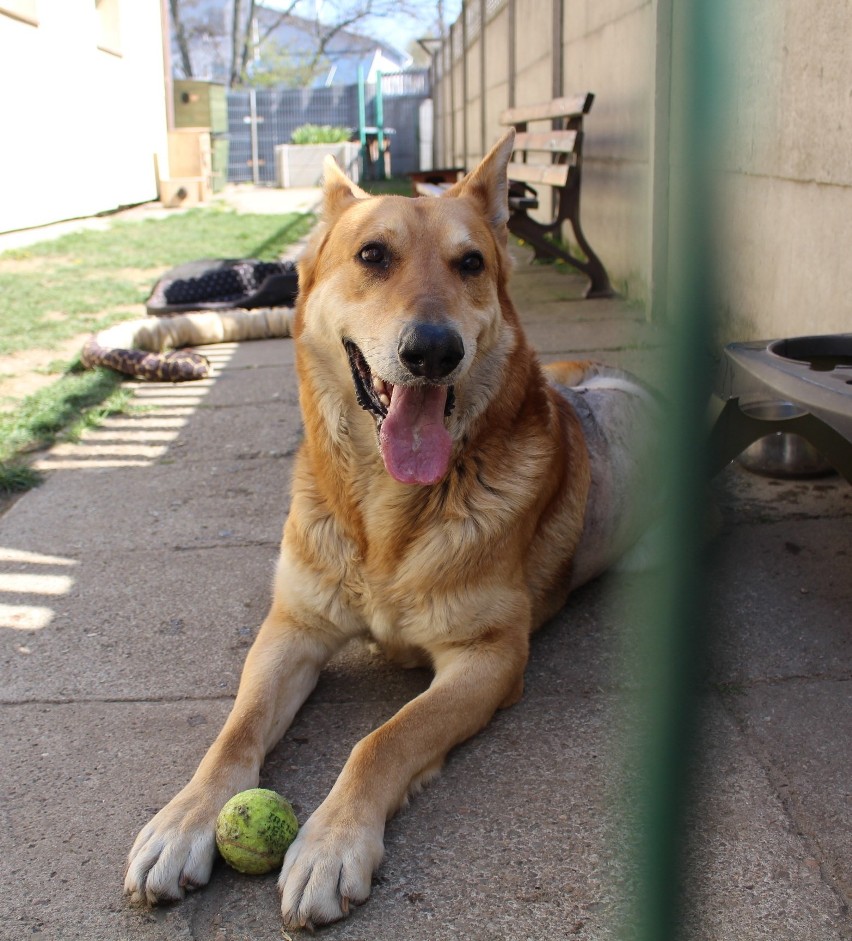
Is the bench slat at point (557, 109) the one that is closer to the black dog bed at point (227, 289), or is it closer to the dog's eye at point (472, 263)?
the black dog bed at point (227, 289)

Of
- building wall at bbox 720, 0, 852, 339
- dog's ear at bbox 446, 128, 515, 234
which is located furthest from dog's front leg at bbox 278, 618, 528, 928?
building wall at bbox 720, 0, 852, 339

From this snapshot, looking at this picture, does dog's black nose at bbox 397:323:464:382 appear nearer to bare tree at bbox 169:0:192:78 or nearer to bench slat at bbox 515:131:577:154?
bench slat at bbox 515:131:577:154

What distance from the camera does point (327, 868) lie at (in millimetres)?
2037

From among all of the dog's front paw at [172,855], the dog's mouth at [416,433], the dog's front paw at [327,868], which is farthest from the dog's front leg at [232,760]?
the dog's mouth at [416,433]

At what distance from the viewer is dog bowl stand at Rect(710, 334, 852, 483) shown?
2.75 m

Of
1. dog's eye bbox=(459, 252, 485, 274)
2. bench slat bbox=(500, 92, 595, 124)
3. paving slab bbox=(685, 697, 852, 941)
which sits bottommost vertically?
paving slab bbox=(685, 697, 852, 941)

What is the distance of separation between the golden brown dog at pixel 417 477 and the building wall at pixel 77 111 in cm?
1153

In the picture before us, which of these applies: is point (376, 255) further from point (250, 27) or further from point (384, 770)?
point (250, 27)

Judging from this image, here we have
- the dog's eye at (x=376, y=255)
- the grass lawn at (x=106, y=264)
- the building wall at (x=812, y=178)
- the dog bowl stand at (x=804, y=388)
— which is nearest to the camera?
the dog bowl stand at (x=804, y=388)

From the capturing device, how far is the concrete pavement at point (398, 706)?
1998mm

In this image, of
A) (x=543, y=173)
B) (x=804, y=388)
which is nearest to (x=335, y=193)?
(x=804, y=388)

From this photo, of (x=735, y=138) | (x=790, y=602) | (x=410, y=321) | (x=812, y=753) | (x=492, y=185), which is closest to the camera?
(x=735, y=138)

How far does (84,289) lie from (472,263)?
295 inches

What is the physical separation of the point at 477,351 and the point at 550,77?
8.61m
